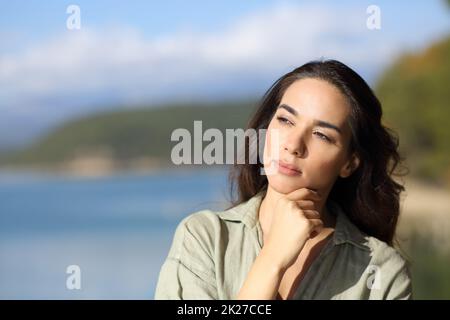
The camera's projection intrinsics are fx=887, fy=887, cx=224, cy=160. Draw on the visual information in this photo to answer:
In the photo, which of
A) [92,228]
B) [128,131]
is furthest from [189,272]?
[128,131]

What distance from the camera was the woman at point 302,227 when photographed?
1677 mm

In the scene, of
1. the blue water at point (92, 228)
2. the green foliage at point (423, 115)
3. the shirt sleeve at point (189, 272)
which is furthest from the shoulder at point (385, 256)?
the green foliage at point (423, 115)

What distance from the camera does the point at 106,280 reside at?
30.5 feet

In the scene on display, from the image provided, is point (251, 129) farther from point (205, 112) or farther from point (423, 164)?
point (205, 112)

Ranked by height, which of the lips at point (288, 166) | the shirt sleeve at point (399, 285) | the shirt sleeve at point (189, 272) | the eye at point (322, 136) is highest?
the eye at point (322, 136)

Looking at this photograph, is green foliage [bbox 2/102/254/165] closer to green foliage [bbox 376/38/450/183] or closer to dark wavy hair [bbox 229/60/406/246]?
green foliage [bbox 376/38/450/183]

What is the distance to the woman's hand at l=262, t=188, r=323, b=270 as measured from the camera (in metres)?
1.62

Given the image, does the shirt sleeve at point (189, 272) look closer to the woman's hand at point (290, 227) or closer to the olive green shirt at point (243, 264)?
the olive green shirt at point (243, 264)

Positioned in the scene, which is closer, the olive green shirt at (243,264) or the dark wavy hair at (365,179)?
the olive green shirt at (243,264)

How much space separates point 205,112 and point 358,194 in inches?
689

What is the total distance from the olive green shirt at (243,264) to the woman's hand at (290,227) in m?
0.08

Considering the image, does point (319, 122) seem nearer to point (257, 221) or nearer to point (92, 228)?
point (257, 221)

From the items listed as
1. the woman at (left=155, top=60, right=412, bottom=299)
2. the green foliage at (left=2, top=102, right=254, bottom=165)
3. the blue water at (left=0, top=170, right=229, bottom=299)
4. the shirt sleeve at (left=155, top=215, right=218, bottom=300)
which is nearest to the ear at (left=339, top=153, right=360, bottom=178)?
the woman at (left=155, top=60, right=412, bottom=299)

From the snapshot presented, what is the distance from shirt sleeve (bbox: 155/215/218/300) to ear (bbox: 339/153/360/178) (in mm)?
340
